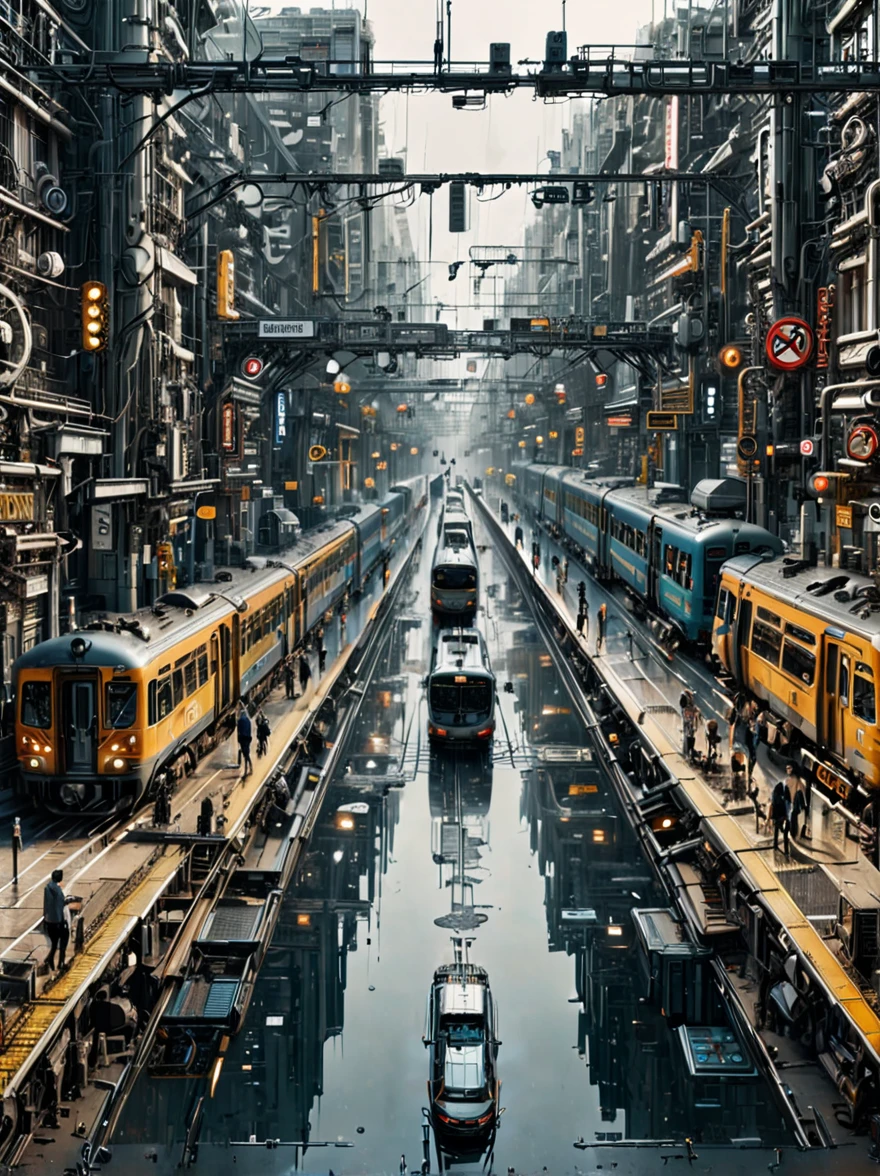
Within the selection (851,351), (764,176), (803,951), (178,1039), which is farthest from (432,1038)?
(764,176)

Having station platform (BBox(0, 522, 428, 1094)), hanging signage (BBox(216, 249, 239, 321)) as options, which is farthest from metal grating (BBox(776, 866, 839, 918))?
hanging signage (BBox(216, 249, 239, 321))

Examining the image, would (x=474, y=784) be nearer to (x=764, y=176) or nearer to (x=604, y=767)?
(x=604, y=767)

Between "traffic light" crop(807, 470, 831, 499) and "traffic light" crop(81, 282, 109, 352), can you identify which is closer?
"traffic light" crop(81, 282, 109, 352)

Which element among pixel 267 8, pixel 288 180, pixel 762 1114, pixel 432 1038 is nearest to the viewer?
pixel 762 1114

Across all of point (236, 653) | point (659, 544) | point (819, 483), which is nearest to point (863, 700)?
point (236, 653)

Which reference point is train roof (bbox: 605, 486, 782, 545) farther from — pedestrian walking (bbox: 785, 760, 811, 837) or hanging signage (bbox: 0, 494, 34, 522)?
hanging signage (bbox: 0, 494, 34, 522)

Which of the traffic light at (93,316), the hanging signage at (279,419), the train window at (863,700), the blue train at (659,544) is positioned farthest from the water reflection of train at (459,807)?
the hanging signage at (279,419)

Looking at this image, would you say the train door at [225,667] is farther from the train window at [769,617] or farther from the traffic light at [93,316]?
the train window at [769,617]
